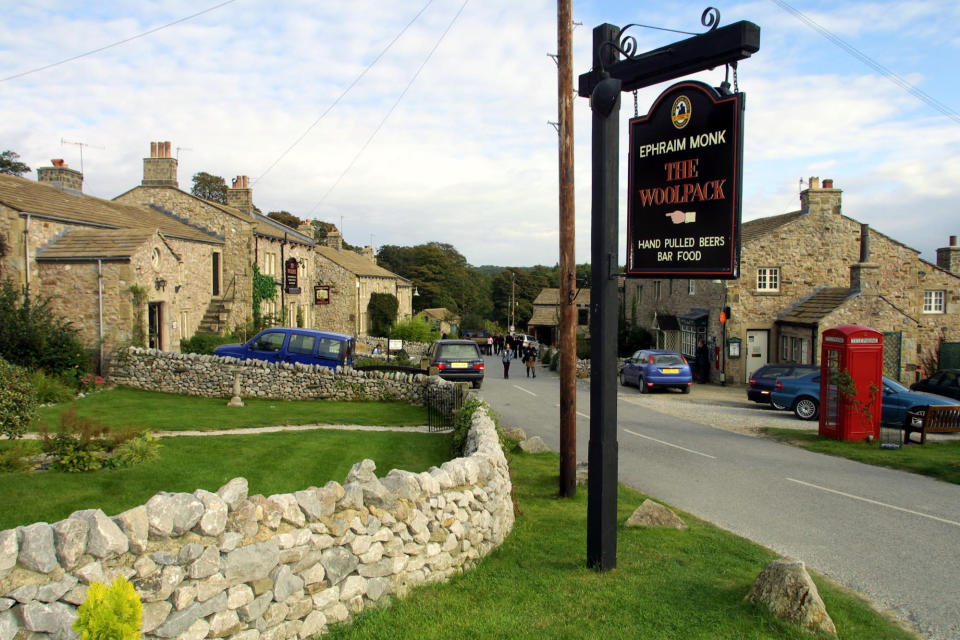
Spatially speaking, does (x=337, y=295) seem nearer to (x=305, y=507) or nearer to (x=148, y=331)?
(x=148, y=331)

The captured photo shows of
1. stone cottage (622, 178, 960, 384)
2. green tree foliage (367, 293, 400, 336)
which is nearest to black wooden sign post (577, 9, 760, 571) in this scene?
stone cottage (622, 178, 960, 384)

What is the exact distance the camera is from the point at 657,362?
26.3 metres

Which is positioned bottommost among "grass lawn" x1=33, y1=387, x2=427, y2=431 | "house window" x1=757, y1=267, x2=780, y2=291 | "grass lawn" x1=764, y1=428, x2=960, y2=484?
"grass lawn" x1=764, y1=428, x2=960, y2=484

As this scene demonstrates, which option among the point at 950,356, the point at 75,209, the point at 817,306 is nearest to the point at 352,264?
the point at 75,209

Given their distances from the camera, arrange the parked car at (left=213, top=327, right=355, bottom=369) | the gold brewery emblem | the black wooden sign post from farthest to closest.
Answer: the parked car at (left=213, top=327, right=355, bottom=369)
the black wooden sign post
the gold brewery emblem

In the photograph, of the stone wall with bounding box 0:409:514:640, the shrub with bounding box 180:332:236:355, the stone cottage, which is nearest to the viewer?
the stone wall with bounding box 0:409:514:640

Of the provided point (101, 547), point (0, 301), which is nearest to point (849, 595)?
point (101, 547)

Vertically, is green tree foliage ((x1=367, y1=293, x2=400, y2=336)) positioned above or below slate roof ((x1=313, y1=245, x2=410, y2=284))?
below

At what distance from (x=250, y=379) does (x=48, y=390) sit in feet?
17.0

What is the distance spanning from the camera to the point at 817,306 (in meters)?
27.4

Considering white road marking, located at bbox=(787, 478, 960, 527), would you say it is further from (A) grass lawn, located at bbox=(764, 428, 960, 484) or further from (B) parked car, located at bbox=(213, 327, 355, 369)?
(B) parked car, located at bbox=(213, 327, 355, 369)

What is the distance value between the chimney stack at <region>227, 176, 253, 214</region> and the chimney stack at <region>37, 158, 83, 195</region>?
1131 centimetres

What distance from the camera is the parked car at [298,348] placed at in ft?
70.2

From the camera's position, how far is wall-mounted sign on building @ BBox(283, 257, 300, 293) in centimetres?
3569
